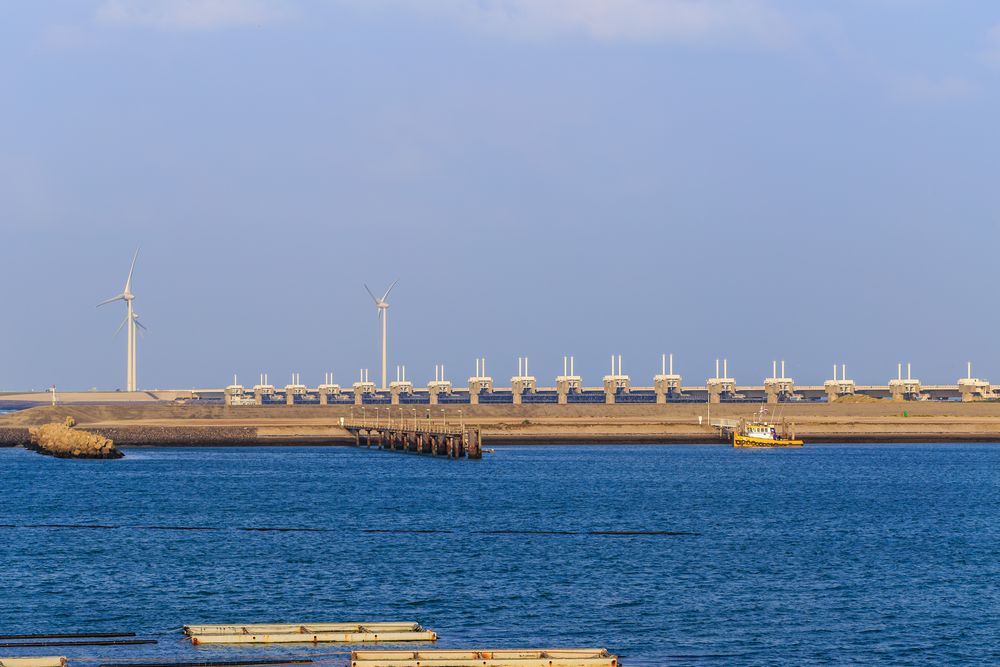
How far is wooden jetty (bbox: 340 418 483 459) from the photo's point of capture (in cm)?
12075

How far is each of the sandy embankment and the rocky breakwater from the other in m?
11.8

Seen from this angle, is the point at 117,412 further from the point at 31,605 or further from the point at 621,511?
the point at 31,605

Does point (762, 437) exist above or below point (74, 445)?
below

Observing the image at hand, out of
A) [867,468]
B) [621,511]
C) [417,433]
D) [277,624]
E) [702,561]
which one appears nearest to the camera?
[277,624]

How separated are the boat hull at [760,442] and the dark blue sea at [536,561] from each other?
46.4 metres

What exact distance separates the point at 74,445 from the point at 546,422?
54478 millimetres

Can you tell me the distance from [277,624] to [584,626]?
800 centimetres

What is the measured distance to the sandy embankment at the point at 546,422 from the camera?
149375mm

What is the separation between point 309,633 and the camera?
3597 cm

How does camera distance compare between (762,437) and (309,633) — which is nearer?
(309,633)

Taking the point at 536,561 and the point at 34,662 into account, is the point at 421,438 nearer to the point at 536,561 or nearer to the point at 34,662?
the point at 536,561

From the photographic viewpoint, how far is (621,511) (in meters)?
71.9

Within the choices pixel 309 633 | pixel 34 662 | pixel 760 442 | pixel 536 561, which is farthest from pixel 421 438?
pixel 34 662

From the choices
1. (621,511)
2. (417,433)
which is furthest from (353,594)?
(417,433)
